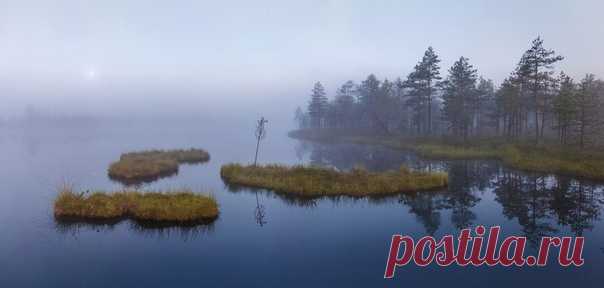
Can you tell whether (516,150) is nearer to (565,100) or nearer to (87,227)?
(565,100)

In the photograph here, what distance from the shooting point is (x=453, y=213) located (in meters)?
19.8

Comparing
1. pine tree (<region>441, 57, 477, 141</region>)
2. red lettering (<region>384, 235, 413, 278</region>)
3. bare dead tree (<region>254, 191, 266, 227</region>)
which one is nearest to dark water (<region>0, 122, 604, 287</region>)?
bare dead tree (<region>254, 191, 266, 227</region>)

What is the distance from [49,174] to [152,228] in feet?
76.0

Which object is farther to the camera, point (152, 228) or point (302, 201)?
point (302, 201)

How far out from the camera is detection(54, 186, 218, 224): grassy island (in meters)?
17.9

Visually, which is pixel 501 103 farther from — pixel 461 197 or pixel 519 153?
pixel 461 197

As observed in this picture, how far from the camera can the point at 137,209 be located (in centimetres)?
1844

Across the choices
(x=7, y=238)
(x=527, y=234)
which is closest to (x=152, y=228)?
(x=7, y=238)

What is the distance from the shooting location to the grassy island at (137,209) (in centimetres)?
1791

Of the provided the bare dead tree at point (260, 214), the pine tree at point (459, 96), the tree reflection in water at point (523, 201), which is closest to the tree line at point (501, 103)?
the pine tree at point (459, 96)

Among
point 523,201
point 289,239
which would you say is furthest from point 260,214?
point 523,201

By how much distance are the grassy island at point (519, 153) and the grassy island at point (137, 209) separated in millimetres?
34029

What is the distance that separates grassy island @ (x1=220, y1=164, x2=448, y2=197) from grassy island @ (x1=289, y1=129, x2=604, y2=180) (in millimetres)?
15035

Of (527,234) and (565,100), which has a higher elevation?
(565,100)
